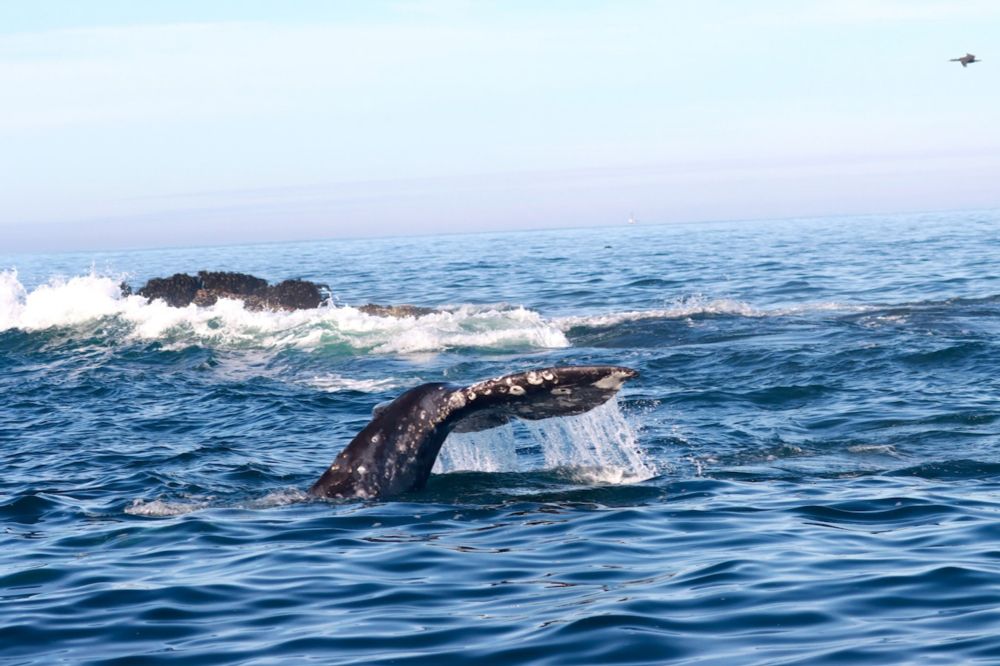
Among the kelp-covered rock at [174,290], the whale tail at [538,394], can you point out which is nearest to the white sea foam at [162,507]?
the whale tail at [538,394]

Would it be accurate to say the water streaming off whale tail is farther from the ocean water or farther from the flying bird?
the flying bird

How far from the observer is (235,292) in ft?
102

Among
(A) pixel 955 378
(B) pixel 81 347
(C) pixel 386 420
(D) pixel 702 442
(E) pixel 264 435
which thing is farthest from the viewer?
(B) pixel 81 347

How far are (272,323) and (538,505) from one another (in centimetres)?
1760

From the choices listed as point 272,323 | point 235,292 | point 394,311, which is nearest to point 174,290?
point 235,292

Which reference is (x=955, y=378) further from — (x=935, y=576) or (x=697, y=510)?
(x=935, y=576)

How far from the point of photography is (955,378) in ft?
55.0

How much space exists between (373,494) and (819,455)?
5.02 metres

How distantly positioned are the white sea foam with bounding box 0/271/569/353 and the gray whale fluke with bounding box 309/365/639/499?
12459 mm

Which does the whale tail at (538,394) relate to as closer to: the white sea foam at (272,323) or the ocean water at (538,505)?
the ocean water at (538,505)

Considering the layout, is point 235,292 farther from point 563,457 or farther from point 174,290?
point 563,457

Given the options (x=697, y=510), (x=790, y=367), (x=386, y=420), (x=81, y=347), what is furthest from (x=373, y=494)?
(x=81, y=347)

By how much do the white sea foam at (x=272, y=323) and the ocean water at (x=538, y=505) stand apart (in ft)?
0.71

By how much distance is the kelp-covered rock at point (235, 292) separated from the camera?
29.9 m
